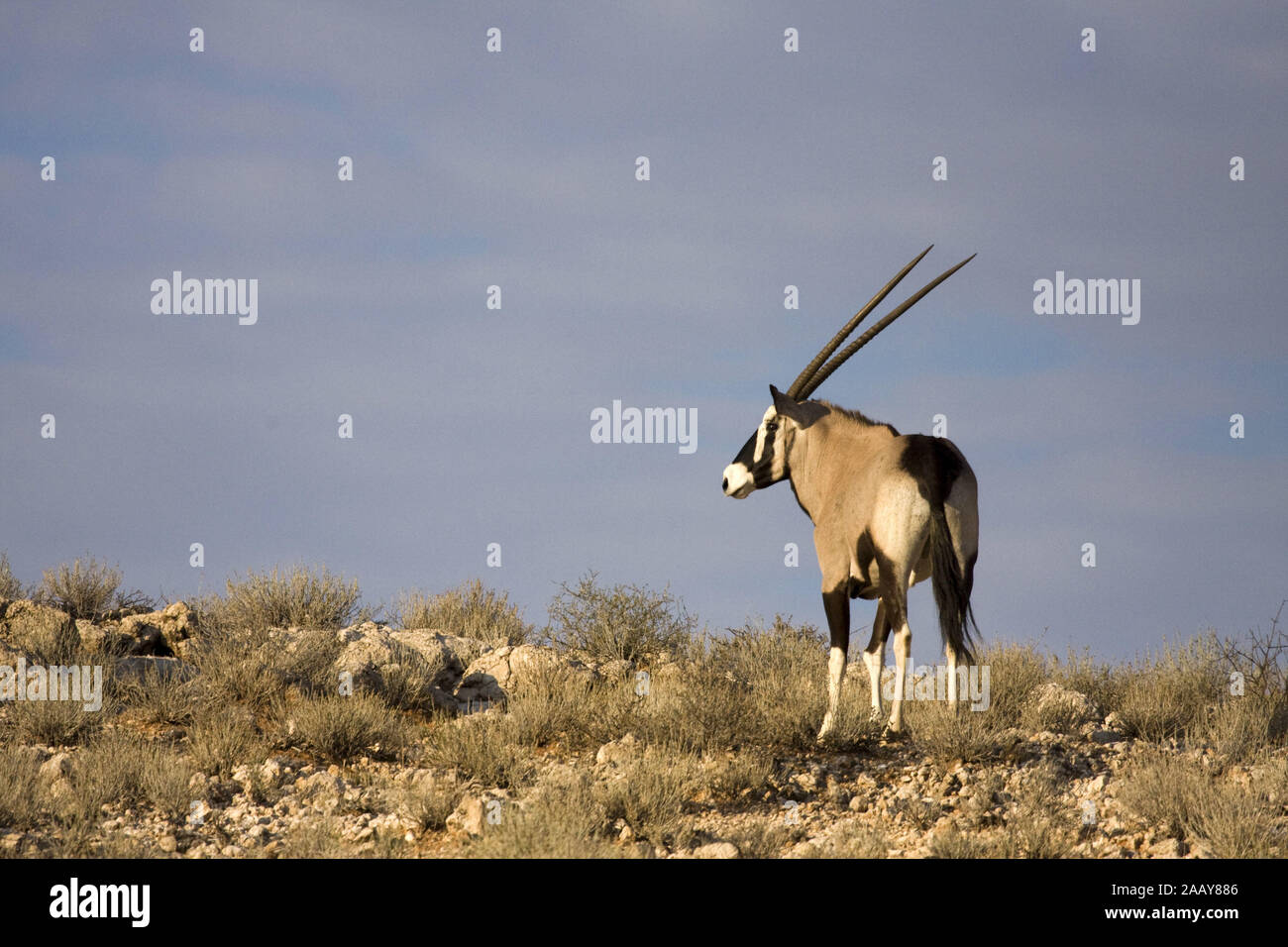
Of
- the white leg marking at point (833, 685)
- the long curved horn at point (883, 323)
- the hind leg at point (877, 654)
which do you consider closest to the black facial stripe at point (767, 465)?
the long curved horn at point (883, 323)

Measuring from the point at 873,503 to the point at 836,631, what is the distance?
1.18m

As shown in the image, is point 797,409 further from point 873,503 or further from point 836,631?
point 836,631

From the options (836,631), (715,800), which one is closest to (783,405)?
(836,631)

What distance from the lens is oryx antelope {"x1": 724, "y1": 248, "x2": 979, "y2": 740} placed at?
9930 millimetres

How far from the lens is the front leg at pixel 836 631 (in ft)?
34.0

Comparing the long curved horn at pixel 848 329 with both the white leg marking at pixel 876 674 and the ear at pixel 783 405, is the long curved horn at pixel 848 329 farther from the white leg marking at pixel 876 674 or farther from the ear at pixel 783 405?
the white leg marking at pixel 876 674

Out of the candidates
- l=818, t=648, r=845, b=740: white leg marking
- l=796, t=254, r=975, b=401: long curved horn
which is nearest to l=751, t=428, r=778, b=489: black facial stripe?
l=796, t=254, r=975, b=401: long curved horn

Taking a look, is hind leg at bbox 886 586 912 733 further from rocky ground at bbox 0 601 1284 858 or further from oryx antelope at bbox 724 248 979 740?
rocky ground at bbox 0 601 1284 858

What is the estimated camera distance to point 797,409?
448 inches
